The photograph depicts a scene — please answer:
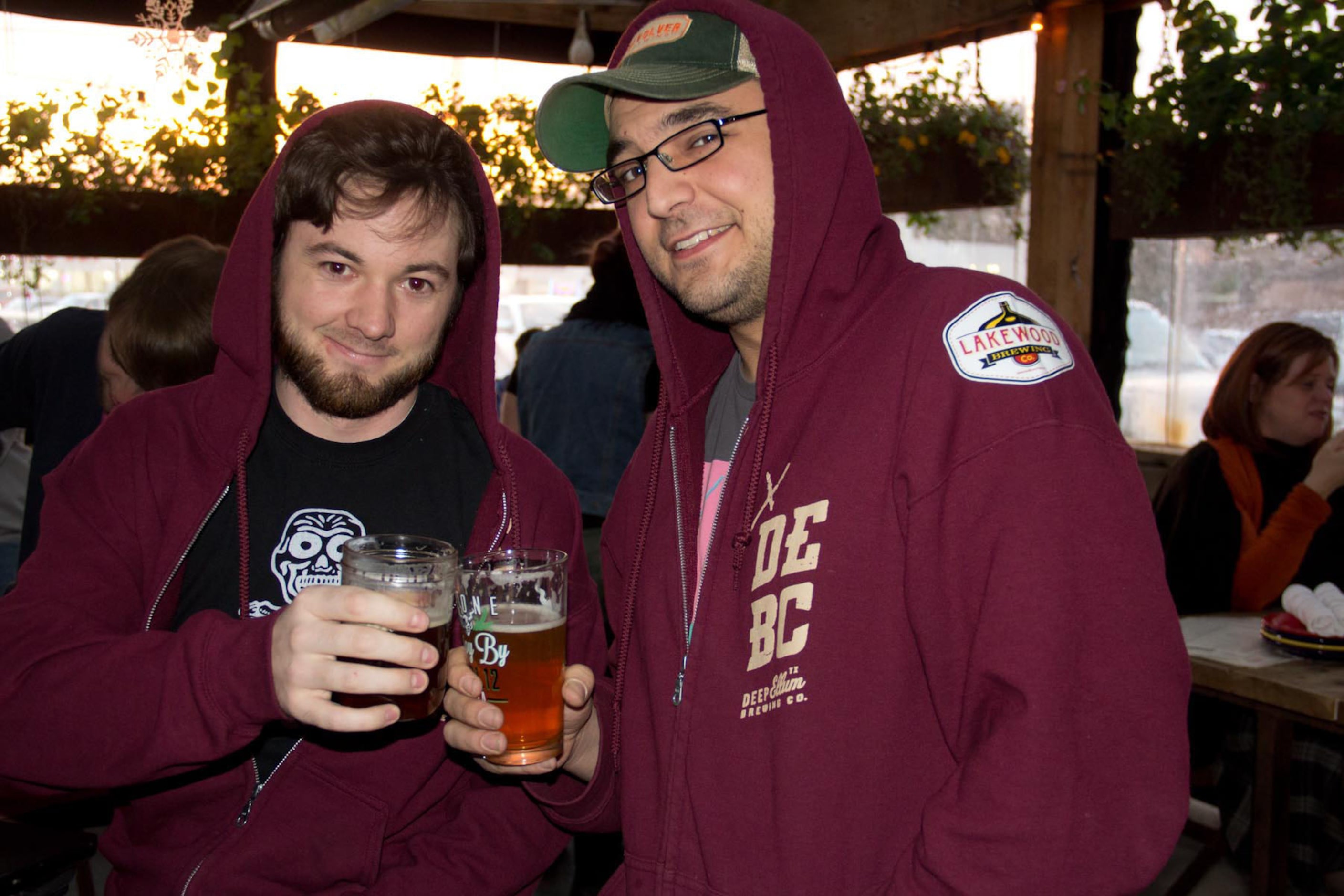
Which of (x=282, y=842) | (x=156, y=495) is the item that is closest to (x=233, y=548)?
(x=156, y=495)

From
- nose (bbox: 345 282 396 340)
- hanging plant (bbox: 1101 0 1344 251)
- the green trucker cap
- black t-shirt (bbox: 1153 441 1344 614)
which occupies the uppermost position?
hanging plant (bbox: 1101 0 1344 251)

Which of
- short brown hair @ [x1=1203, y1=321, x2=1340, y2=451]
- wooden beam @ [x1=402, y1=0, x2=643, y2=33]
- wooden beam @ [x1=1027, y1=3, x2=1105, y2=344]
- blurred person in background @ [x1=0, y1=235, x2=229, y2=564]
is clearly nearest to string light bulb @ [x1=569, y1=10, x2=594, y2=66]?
wooden beam @ [x1=402, y1=0, x2=643, y2=33]

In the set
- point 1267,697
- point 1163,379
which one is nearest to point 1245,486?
point 1267,697

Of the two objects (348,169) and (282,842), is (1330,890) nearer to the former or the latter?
(282,842)

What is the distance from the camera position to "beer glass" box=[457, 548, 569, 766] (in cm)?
123

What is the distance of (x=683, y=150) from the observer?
59.4 inches

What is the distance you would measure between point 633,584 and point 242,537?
59cm

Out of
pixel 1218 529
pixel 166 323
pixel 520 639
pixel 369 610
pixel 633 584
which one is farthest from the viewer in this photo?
pixel 1218 529

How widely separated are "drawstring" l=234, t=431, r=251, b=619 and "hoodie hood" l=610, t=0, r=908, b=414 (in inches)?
31.3

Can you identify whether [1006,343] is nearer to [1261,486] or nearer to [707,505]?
[707,505]

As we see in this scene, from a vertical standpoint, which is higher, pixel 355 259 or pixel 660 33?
pixel 660 33

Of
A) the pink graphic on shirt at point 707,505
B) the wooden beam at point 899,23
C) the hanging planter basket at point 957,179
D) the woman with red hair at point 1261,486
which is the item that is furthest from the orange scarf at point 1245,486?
the pink graphic on shirt at point 707,505

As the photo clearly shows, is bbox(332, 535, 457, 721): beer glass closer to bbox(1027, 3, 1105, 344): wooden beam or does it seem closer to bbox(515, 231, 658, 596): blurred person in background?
bbox(515, 231, 658, 596): blurred person in background

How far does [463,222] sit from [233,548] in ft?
2.12
